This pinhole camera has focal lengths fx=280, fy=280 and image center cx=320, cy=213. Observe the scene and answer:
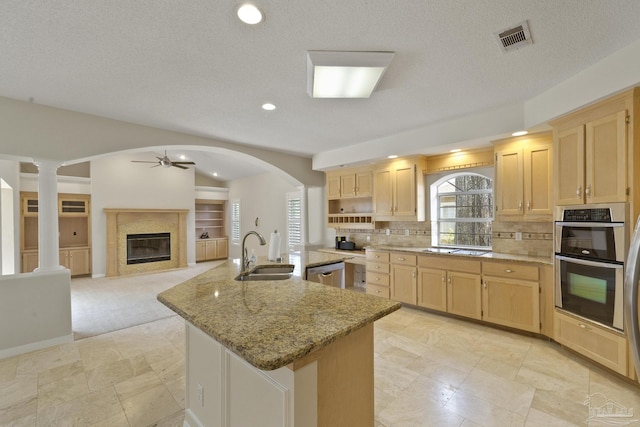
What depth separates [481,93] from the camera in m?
2.81

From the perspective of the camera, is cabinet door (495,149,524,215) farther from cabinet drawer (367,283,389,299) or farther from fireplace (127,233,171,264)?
fireplace (127,233,171,264)

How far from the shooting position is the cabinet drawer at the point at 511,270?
3152mm

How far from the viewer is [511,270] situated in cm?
329

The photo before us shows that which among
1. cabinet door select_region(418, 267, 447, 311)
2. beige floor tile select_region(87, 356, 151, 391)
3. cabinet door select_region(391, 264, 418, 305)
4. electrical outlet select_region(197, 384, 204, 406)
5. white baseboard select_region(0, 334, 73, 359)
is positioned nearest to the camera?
electrical outlet select_region(197, 384, 204, 406)

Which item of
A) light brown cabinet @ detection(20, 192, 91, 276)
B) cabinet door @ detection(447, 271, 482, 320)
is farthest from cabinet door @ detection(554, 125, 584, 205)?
light brown cabinet @ detection(20, 192, 91, 276)

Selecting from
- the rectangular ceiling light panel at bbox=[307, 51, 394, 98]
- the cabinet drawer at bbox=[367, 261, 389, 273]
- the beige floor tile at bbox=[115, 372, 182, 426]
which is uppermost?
the rectangular ceiling light panel at bbox=[307, 51, 394, 98]

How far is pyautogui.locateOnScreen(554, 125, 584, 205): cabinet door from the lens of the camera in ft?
8.57

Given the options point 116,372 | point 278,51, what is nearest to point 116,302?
point 116,372

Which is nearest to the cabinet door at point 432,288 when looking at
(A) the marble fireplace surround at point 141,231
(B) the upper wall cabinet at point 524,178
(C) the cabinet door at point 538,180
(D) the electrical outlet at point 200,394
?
(B) the upper wall cabinet at point 524,178

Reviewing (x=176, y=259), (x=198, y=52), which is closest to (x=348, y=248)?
(x=198, y=52)

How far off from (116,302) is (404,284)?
493 cm

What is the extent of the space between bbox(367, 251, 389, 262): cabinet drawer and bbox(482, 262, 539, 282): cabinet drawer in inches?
54.7

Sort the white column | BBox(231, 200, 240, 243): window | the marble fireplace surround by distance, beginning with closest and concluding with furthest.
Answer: the white column
the marble fireplace surround
BBox(231, 200, 240, 243): window

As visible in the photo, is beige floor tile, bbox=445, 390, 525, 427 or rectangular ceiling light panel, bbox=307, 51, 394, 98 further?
rectangular ceiling light panel, bbox=307, 51, 394, 98
